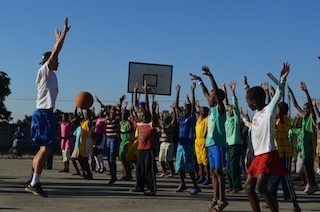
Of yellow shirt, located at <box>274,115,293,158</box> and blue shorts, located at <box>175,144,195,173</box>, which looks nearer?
yellow shirt, located at <box>274,115,293,158</box>

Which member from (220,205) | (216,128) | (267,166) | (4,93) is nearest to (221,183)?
(220,205)

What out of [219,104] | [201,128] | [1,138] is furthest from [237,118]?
[1,138]

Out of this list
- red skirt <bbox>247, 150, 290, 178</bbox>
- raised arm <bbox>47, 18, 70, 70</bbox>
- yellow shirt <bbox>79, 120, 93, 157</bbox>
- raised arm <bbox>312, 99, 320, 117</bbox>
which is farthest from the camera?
yellow shirt <bbox>79, 120, 93, 157</bbox>

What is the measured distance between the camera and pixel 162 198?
32.7 feet

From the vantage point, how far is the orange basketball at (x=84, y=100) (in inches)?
506

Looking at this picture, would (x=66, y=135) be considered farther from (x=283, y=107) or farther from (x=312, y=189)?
(x=283, y=107)

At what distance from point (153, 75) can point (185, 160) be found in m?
14.7

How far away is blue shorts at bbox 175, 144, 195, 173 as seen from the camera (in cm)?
1093

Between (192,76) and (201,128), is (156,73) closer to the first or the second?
(201,128)

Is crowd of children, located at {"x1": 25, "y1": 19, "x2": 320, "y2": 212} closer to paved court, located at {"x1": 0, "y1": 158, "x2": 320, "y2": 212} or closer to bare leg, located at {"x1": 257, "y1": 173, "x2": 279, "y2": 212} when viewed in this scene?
bare leg, located at {"x1": 257, "y1": 173, "x2": 279, "y2": 212}

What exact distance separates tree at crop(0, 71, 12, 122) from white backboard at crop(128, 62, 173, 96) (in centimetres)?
3967

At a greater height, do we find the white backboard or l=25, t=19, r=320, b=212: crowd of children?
the white backboard

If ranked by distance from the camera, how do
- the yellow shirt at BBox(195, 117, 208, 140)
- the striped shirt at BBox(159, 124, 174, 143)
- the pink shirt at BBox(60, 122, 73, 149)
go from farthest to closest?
1. the pink shirt at BBox(60, 122, 73, 149)
2. the striped shirt at BBox(159, 124, 174, 143)
3. the yellow shirt at BBox(195, 117, 208, 140)

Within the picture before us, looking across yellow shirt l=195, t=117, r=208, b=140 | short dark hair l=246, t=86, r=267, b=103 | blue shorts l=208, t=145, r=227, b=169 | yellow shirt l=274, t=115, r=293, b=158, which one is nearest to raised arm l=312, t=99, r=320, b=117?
yellow shirt l=274, t=115, r=293, b=158
